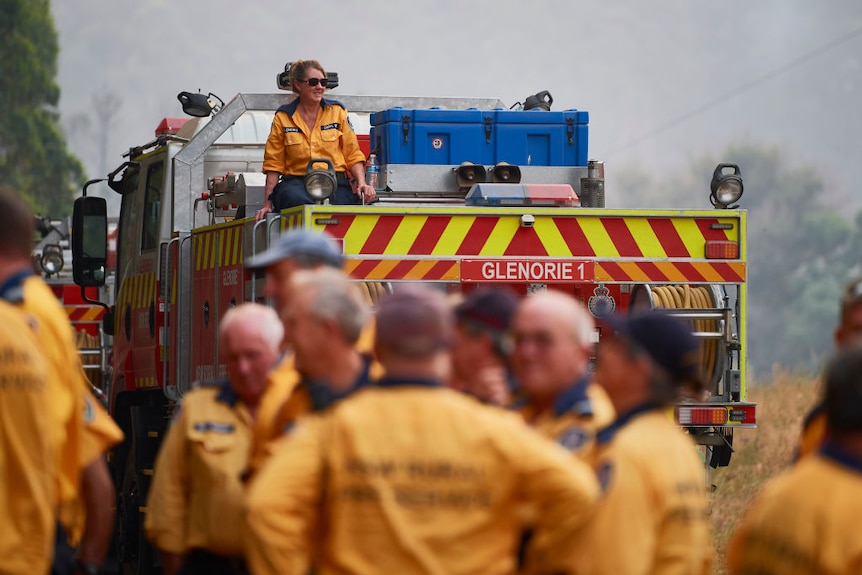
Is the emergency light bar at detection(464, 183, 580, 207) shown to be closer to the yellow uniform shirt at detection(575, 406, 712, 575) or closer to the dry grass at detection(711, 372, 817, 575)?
the dry grass at detection(711, 372, 817, 575)

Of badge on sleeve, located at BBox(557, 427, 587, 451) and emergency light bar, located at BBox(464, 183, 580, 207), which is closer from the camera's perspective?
badge on sleeve, located at BBox(557, 427, 587, 451)

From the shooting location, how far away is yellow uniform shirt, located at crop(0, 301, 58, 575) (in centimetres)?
497

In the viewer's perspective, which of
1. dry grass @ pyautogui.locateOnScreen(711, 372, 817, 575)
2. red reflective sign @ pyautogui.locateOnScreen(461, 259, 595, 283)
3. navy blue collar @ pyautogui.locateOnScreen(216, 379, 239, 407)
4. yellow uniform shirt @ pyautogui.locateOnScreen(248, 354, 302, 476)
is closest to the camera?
yellow uniform shirt @ pyautogui.locateOnScreen(248, 354, 302, 476)

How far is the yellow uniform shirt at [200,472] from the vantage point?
19.3 feet

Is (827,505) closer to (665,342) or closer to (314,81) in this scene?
(665,342)

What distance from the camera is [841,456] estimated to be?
385cm

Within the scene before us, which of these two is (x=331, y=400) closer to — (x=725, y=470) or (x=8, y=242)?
(x=8, y=242)

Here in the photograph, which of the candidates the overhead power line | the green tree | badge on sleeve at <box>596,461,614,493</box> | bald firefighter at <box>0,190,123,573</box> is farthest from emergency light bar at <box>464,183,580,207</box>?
the overhead power line

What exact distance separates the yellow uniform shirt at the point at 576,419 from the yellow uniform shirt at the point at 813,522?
2.62 feet

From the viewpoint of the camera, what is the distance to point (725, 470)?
16094mm

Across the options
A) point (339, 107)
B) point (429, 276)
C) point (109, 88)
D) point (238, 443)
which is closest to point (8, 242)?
point (238, 443)

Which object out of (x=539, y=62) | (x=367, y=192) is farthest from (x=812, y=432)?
(x=539, y=62)

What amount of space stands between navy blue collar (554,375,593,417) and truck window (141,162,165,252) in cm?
784

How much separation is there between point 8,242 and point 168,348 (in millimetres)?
6442
